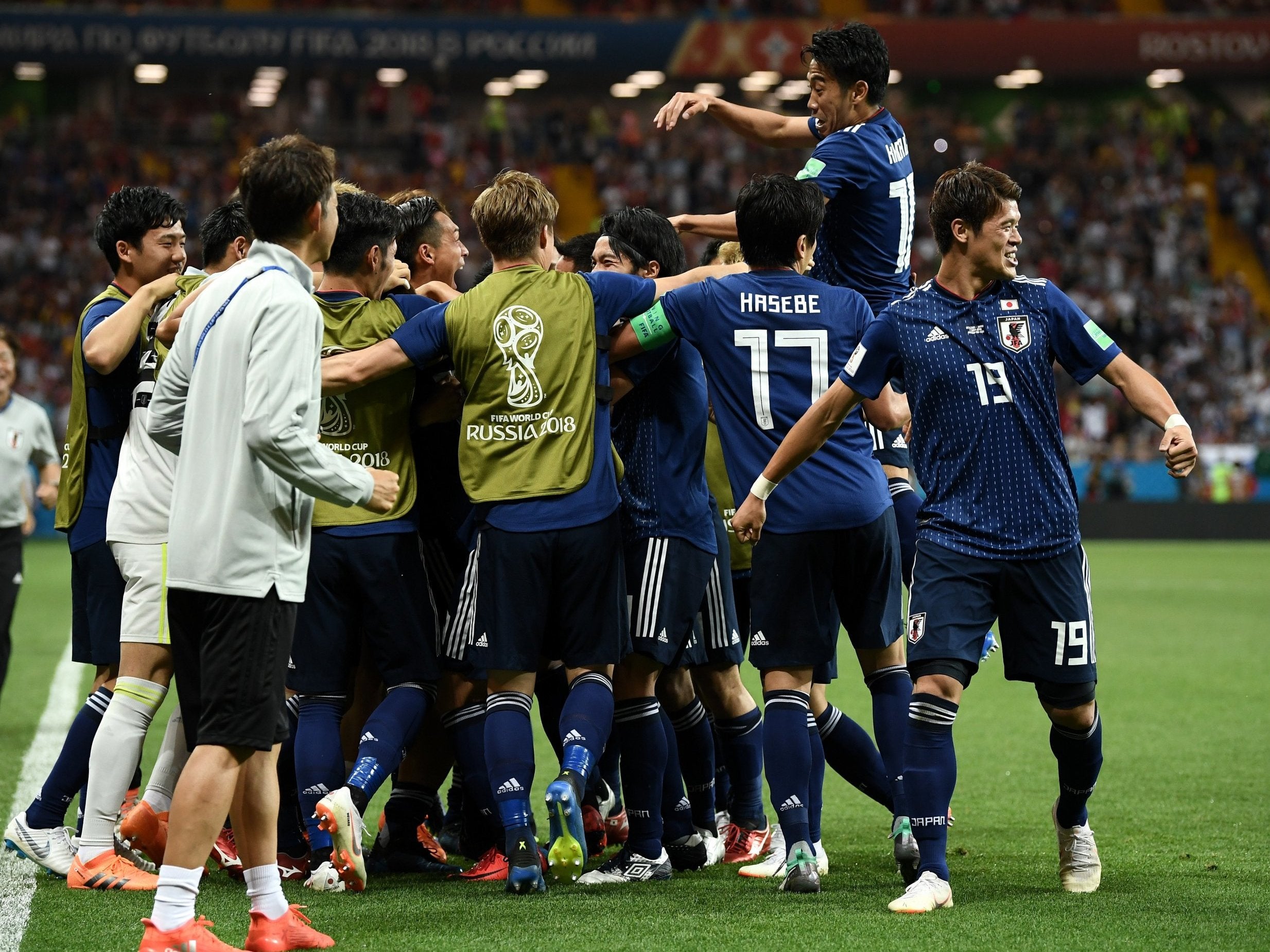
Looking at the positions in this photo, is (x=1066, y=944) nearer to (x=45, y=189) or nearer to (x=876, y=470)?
(x=876, y=470)

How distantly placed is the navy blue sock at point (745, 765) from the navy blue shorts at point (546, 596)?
77 cm

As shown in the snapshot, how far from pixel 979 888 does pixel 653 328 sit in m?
2.18

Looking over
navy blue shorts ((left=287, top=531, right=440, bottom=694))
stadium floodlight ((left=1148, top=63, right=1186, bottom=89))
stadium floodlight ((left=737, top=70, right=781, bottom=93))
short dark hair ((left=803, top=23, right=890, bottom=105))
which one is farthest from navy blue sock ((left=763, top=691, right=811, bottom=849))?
stadium floodlight ((left=1148, top=63, right=1186, bottom=89))

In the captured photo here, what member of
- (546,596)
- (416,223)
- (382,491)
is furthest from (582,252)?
(382,491)

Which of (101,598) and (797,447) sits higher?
(797,447)

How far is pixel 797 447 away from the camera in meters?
4.83

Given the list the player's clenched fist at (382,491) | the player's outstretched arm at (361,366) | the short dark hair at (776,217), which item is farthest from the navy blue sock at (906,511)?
the player's clenched fist at (382,491)

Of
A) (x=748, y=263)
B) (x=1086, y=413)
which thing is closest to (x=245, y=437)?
(x=748, y=263)

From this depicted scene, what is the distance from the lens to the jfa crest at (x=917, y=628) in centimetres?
465

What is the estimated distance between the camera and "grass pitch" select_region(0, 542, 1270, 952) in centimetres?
421

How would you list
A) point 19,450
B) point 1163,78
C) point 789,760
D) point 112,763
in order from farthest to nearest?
point 1163,78
point 19,450
point 112,763
point 789,760

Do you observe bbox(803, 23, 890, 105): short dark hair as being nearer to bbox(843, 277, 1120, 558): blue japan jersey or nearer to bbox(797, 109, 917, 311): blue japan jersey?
bbox(797, 109, 917, 311): blue japan jersey

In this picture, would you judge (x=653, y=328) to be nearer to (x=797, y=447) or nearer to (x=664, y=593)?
(x=797, y=447)

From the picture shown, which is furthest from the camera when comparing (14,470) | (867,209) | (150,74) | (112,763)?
(150,74)
